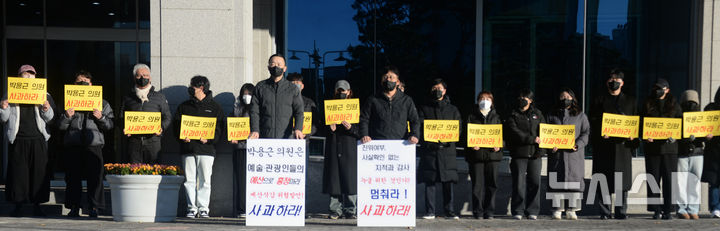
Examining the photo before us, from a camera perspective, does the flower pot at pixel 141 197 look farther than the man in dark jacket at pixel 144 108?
No

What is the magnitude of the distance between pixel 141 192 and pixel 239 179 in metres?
1.59

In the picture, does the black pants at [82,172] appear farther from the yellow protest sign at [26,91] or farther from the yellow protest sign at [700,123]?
the yellow protest sign at [700,123]

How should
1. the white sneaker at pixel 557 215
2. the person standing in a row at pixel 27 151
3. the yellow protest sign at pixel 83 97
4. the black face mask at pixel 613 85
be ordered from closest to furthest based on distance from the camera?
the yellow protest sign at pixel 83 97 → the person standing in a row at pixel 27 151 → the black face mask at pixel 613 85 → the white sneaker at pixel 557 215

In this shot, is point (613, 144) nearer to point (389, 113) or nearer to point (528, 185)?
point (528, 185)

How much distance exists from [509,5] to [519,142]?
3672 mm

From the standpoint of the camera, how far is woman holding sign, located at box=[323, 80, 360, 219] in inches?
466

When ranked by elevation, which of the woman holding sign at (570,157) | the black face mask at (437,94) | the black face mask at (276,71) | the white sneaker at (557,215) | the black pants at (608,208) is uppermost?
the black face mask at (276,71)

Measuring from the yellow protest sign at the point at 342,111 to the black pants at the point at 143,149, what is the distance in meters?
2.34

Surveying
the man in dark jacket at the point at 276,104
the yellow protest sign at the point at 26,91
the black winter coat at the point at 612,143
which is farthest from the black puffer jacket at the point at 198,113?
the black winter coat at the point at 612,143

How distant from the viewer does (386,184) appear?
10422 mm

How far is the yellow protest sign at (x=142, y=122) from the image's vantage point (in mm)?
11227

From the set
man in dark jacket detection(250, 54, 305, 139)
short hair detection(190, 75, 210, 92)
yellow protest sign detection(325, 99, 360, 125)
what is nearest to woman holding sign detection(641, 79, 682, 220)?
yellow protest sign detection(325, 99, 360, 125)

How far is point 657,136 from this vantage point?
38.4 ft

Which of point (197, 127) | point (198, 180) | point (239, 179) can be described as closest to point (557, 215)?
point (239, 179)
